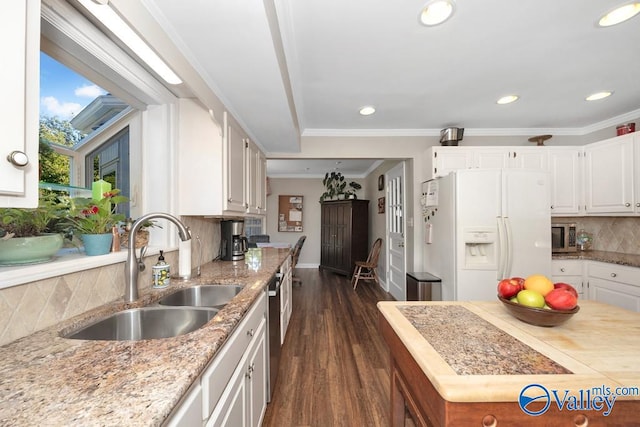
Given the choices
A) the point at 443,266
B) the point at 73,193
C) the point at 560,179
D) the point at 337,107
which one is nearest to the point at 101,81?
the point at 73,193

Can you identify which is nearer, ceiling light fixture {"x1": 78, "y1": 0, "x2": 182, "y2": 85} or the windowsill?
the windowsill

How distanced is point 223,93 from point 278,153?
1704 mm

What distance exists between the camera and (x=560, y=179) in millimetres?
3064

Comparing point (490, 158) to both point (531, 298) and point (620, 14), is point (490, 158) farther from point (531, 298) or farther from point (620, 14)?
point (531, 298)

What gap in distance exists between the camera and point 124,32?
3.53 ft

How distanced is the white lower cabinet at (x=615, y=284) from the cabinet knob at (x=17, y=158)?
155 inches

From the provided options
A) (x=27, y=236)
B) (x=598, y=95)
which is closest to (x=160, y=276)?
(x=27, y=236)

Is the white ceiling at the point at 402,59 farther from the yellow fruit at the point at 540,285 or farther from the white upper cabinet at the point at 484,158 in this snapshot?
the yellow fruit at the point at 540,285

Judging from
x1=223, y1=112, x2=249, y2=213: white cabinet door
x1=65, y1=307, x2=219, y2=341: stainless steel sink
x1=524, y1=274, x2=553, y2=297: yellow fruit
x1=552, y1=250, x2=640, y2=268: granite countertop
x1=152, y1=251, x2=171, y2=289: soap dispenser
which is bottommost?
x1=65, y1=307, x2=219, y2=341: stainless steel sink

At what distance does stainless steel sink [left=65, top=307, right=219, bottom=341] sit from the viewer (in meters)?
1.13

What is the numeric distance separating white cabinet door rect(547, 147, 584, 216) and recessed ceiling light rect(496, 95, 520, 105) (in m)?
→ 0.96

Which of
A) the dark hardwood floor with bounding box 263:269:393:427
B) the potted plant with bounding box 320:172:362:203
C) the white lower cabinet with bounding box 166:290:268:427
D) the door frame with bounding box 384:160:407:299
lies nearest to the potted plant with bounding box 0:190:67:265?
the white lower cabinet with bounding box 166:290:268:427

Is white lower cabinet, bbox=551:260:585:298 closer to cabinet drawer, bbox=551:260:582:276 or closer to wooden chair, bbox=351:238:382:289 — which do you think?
cabinet drawer, bbox=551:260:582:276

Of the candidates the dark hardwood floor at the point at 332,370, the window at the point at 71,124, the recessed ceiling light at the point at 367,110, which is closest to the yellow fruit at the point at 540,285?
the dark hardwood floor at the point at 332,370
